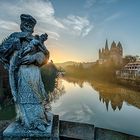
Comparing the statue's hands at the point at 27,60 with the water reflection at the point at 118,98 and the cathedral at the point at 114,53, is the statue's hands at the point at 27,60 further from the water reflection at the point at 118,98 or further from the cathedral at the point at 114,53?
the cathedral at the point at 114,53

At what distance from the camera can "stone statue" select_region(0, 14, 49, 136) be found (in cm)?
401

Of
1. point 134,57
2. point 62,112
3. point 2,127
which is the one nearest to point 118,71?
point 134,57

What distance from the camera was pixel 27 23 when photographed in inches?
171

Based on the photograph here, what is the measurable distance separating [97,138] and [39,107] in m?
1.58

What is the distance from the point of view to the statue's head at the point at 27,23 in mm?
4305

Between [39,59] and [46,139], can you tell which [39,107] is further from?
[39,59]

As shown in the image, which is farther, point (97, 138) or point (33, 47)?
point (97, 138)

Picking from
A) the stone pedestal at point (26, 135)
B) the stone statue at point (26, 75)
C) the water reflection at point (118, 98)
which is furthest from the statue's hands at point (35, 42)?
the water reflection at point (118, 98)

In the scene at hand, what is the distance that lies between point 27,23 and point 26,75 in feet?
3.04

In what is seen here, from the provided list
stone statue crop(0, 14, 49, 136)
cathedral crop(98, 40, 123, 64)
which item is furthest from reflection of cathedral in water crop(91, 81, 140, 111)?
cathedral crop(98, 40, 123, 64)

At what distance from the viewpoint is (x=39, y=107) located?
4.10 meters

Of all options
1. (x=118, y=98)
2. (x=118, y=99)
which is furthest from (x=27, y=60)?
(x=118, y=98)

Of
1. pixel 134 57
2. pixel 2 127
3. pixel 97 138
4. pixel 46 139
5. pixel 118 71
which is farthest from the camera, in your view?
pixel 134 57

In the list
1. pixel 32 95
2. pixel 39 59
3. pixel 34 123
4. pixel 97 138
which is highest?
pixel 39 59
